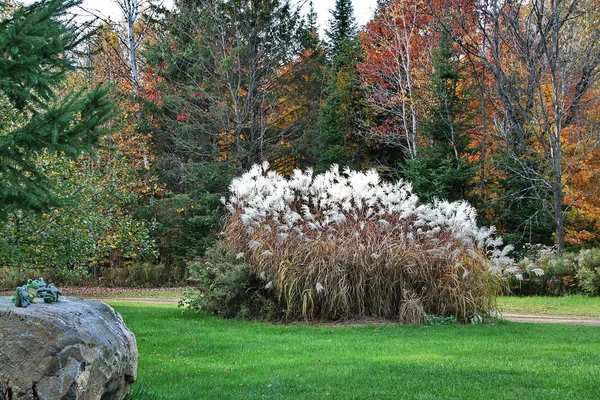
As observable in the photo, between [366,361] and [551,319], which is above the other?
[551,319]

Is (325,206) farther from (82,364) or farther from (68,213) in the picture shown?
(82,364)

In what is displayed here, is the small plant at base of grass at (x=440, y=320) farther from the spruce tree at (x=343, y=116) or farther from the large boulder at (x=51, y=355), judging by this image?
the spruce tree at (x=343, y=116)

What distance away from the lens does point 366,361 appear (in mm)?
7379

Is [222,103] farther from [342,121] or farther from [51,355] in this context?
[51,355]

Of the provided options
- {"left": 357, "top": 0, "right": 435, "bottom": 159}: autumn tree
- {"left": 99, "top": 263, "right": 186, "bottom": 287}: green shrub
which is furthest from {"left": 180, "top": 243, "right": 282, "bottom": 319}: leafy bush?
{"left": 357, "top": 0, "right": 435, "bottom": 159}: autumn tree

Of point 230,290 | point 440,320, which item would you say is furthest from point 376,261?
point 230,290

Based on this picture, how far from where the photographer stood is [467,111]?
901 inches

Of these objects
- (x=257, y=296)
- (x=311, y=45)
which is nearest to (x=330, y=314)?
(x=257, y=296)

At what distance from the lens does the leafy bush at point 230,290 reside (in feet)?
39.1

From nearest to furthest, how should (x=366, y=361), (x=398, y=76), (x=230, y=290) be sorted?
1. (x=366, y=361)
2. (x=230, y=290)
3. (x=398, y=76)

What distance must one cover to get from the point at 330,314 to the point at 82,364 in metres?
7.61

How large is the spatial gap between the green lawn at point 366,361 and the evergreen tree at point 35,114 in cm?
219

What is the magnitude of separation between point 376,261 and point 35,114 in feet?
22.3

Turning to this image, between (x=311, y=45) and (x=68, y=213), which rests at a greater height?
(x=311, y=45)
